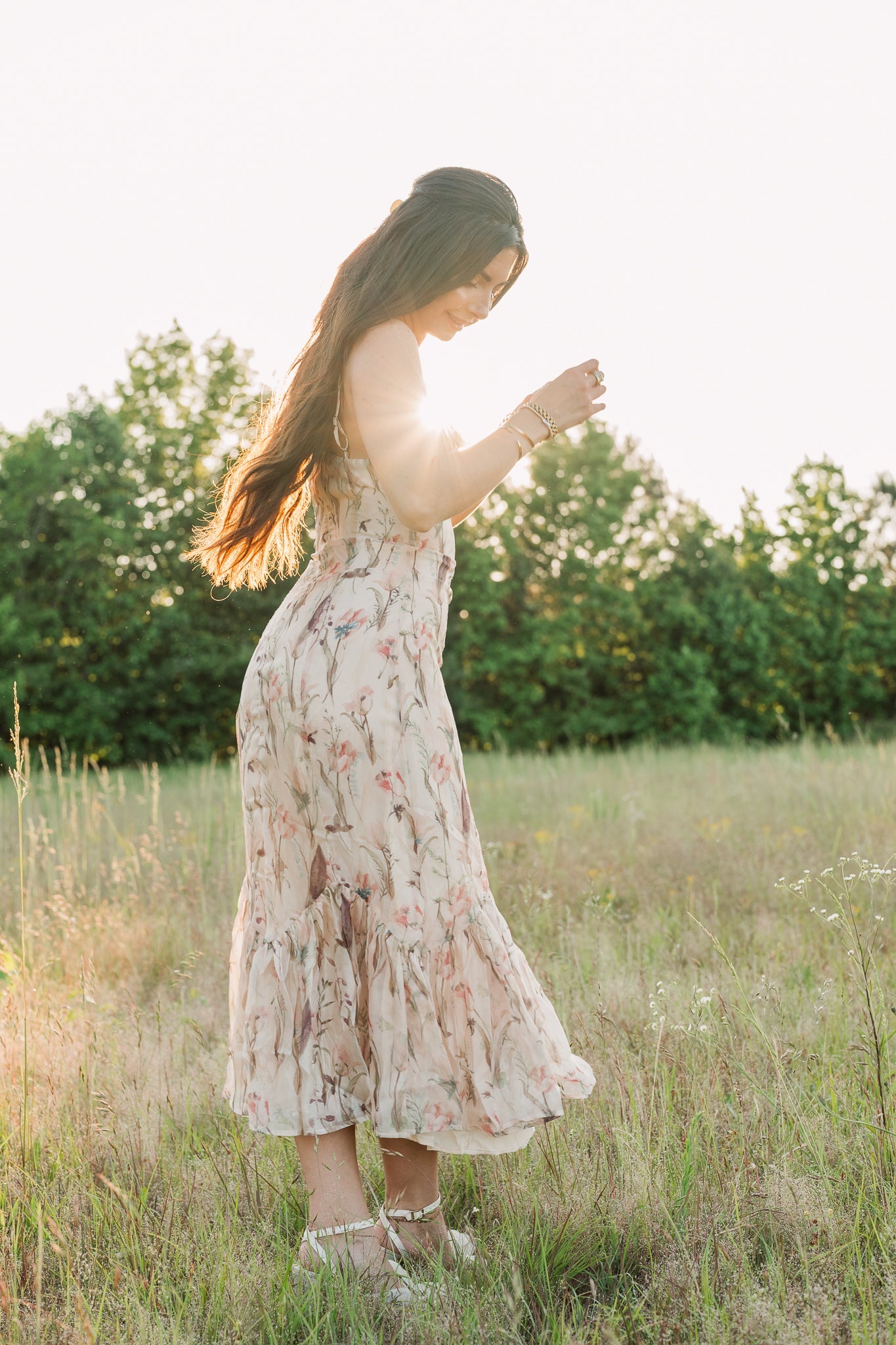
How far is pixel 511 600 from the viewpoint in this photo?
66.4 ft

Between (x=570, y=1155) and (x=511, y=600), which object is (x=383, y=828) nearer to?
(x=570, y=1155)

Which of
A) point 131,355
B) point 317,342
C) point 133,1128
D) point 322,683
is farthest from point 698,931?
point 131,355

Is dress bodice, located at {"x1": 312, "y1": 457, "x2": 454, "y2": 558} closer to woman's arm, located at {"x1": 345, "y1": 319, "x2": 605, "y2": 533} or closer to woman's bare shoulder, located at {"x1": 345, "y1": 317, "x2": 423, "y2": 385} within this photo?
woman's arm, located at {"x1": 345, "y1": 319, "x2": 605, "y2": 533}

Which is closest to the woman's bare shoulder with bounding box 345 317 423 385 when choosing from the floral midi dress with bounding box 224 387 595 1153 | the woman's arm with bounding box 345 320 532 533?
the woman's arm with bounding box 345 320 532 533

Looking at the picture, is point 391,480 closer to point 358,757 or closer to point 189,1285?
point 358,757

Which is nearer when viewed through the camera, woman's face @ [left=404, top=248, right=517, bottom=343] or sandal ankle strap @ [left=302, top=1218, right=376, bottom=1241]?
sandal ankle strap @ [left=302, top=1218, right=376, bottom=1241]

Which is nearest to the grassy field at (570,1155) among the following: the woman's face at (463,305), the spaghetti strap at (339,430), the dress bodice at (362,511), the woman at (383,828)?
the woman at (383,828)

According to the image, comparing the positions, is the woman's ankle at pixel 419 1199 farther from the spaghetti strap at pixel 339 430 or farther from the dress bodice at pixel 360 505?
the spaghetti strap at pixel 339 430

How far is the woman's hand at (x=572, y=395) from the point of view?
6.42ft

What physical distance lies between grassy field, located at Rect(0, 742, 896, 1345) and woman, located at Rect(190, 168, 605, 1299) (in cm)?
20

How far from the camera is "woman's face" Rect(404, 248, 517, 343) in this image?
198cm

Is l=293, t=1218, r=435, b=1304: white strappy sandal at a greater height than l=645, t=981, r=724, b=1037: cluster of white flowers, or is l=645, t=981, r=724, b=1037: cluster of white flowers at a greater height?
l=645, t=981, r=724, b=1037: cluster of white flowers

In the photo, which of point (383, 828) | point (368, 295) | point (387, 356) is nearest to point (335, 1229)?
point (383, 828)

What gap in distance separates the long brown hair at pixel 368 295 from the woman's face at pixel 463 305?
0.06 feet
